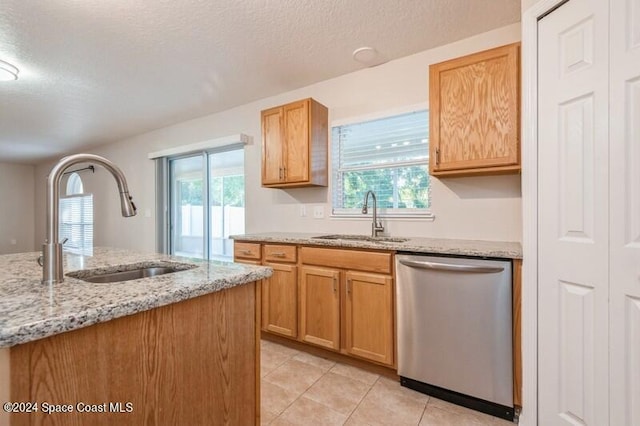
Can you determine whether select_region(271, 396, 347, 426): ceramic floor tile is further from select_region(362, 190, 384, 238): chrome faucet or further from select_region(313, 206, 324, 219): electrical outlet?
select_region(313, 206, 324, 219): electrical outlet

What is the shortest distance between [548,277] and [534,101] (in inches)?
35.2

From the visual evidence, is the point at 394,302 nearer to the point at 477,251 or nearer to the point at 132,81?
the point at 477,251

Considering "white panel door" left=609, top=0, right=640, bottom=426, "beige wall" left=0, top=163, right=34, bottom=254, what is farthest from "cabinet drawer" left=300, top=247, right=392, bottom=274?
"beige wall" left=0, top=163, right=34, bottom=254

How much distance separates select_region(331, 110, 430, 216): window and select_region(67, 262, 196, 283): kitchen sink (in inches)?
69.4

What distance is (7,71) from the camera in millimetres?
2580

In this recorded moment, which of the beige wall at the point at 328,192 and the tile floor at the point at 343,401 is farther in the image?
the beige wall at the point at 328,192

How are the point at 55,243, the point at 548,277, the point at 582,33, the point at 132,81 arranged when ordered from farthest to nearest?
the point at 132,81 < the point at 548,277 < the point at 582,33 < the point at 55,243

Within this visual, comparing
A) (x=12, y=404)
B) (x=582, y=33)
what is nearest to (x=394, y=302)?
(x=582, y=33)

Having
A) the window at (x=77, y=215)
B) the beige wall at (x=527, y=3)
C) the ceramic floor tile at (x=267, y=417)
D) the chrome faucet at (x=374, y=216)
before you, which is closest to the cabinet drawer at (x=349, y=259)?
the chrome faucet at (x=374, y=216)

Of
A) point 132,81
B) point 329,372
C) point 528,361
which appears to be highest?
point 132,81

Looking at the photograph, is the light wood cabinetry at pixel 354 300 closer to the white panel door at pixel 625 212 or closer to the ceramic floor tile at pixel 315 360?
the ceramic floor tile at pixel 315 360

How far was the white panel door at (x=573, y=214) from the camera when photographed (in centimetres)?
131

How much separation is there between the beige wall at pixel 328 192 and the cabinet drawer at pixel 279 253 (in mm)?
598

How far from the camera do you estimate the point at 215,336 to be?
39.0 inches
